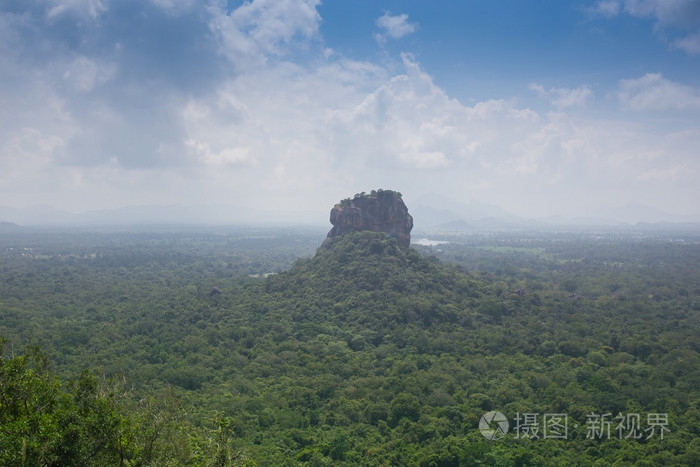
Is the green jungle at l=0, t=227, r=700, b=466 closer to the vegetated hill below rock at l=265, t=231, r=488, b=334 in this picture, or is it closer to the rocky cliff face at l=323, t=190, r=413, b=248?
the vegetated hill below rock at l=265, t=231, r=488, b=334

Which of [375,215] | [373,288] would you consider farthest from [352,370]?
[375,215]

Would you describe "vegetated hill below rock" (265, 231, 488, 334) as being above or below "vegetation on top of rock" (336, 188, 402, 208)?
below

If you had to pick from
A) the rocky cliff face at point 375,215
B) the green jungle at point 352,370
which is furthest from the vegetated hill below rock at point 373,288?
the rocky cliff face at point 375,215

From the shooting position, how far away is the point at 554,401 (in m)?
22.5

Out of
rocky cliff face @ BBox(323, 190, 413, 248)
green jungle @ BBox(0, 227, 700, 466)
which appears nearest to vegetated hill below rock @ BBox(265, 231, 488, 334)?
green jungle @ BBox(0, 227, 700, 466)

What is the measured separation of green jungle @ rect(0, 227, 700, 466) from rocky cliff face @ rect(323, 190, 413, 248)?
3406mm

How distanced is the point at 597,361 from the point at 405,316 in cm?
1613

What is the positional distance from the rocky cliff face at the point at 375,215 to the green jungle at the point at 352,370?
134 inches

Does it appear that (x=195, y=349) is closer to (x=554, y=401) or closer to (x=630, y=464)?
(x=554, y=401)

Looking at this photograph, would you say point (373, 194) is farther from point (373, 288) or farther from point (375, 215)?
point (373, 288)

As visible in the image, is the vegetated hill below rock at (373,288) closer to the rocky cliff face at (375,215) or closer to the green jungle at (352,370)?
the green jungle at (352,370)

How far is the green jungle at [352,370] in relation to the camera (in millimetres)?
10781

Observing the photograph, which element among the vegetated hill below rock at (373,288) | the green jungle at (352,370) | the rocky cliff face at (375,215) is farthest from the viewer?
the rocky cliff face at (375,215)

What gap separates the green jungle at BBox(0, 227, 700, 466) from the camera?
35.4ft
